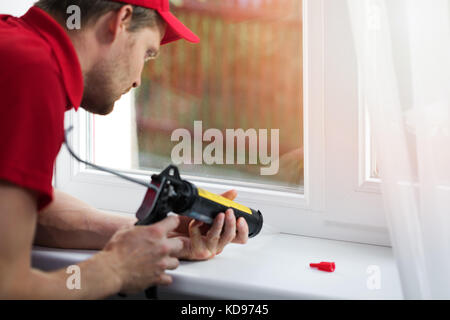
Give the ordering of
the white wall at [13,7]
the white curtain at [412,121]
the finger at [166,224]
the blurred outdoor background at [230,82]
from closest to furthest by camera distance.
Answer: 1. the white curtain at [412,121]
2. the finger at [166,224]
3. the blurred outdoor background at [230,82]
4. the white wall at [13,7]

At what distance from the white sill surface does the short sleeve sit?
1.27 feet

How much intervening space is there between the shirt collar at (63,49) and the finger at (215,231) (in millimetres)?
335

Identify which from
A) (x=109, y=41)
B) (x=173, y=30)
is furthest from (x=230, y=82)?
(x=109, y=41)

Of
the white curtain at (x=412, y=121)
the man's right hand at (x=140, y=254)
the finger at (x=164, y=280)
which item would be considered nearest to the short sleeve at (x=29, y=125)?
the man's right hand at (x=140, y=254)

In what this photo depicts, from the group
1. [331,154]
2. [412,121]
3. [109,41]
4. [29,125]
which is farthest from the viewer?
[331,154]

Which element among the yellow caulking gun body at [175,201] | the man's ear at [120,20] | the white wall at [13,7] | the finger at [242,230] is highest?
the white wall at [13,7]

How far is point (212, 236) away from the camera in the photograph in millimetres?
1172

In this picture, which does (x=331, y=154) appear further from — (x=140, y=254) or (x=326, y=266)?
(x=140, y=254)

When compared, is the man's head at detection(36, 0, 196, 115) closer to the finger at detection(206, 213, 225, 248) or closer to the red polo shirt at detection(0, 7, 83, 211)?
the red polo shirt at detection(0, 7, 83, 211)

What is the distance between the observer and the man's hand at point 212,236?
3.79 feet

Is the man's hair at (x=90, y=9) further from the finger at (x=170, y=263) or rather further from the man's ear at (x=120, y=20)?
the finger at (x=170, y=263)

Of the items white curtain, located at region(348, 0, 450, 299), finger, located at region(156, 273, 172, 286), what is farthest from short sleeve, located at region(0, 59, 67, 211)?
white curtain, located at region(348, 0, 450, 299)

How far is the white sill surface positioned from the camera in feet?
3.64

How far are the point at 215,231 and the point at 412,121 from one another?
1.36 ft
